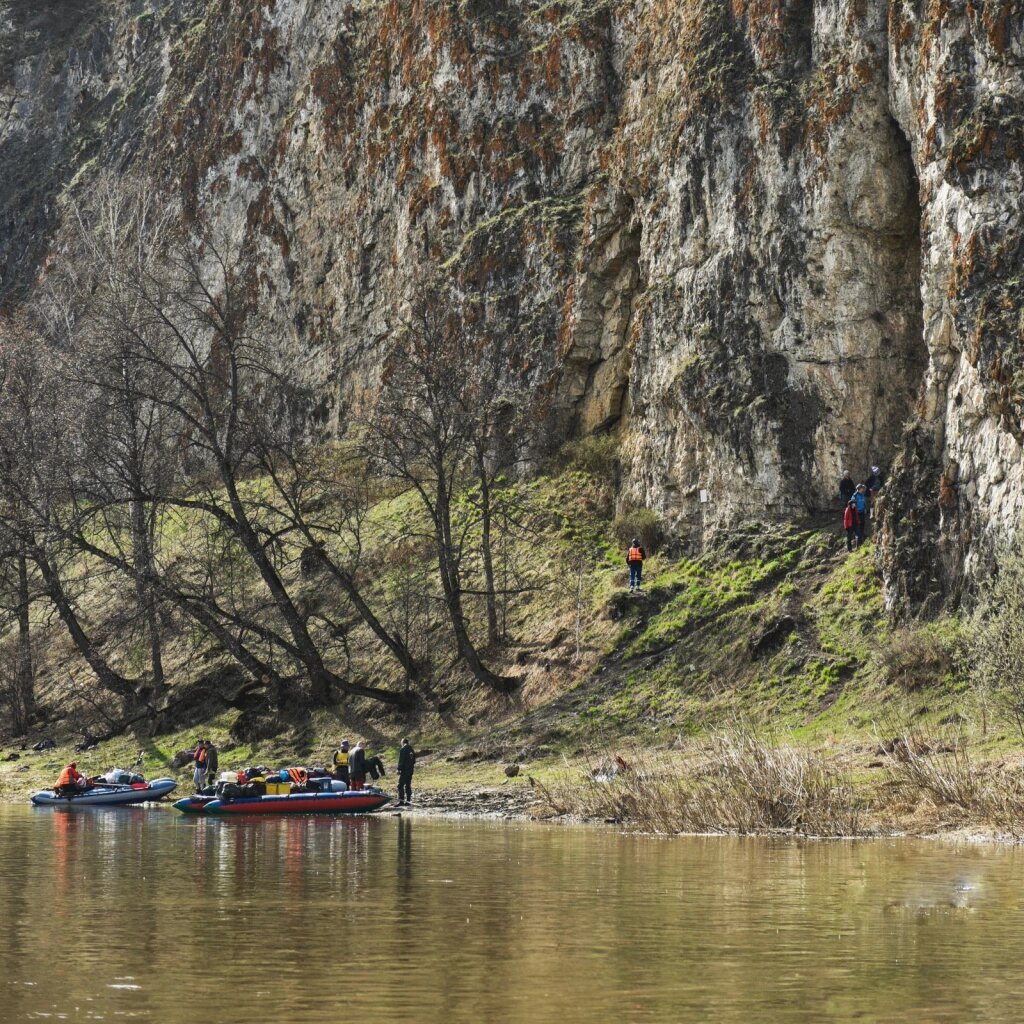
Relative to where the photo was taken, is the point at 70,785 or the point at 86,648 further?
the point at 86,648

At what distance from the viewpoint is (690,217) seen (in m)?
43.6

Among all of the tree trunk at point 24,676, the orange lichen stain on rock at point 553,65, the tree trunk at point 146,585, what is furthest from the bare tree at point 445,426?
the tree trunk at point 24,676

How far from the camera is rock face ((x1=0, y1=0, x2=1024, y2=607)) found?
112 ft

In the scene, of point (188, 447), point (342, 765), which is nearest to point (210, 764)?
point (342, 765)

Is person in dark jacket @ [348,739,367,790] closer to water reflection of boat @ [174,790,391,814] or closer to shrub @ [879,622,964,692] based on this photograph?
water reflection of boat @ [174,790,391,814]

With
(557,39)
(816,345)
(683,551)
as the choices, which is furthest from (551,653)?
(557,39)

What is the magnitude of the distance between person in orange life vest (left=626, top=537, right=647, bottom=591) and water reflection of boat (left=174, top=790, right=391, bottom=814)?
11.8 m

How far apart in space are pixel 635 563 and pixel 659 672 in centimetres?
400

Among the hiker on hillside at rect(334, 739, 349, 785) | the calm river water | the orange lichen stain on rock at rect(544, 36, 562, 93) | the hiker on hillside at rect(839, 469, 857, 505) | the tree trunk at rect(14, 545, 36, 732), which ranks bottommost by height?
the calm river water

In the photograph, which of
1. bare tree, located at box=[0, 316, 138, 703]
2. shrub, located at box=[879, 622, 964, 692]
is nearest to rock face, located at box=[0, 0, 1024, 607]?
shrub, located at box=[879, 622, 964, 692]

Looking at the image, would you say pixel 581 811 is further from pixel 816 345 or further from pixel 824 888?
pixel 816 345

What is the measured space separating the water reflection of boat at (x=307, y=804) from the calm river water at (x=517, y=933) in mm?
7697

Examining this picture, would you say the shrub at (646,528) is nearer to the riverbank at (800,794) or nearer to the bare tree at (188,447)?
the bare tree at (188,447)

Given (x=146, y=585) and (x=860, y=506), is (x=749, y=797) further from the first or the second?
(x=146, y=585)
